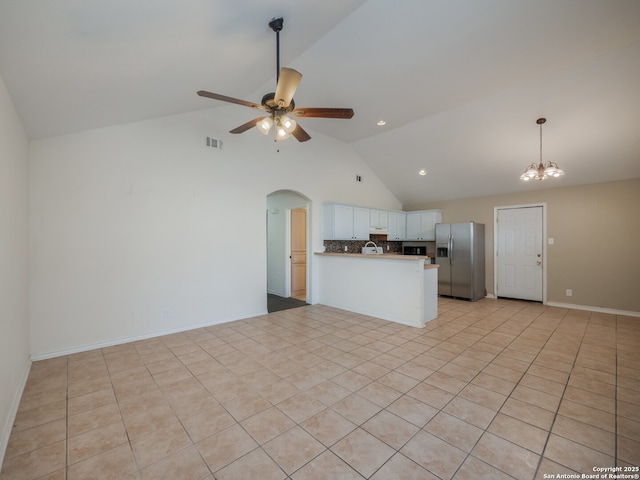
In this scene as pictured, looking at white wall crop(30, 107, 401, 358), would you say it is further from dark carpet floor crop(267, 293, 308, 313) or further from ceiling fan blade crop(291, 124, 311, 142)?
ceiling fan blade crop(291, 124, 311, 142)

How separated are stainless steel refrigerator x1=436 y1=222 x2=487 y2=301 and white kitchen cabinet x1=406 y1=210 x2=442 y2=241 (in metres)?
0.50

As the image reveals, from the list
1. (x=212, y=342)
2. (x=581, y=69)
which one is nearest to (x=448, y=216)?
(x=581, y=69)

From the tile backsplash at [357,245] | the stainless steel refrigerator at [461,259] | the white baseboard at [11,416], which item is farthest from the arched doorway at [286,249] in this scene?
the white baseboard at [11,416]

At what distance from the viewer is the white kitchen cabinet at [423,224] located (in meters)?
7.11

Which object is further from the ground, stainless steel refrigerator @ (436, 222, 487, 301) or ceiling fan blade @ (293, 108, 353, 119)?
ceiling fan blade @ (293, 108, 353, 119)

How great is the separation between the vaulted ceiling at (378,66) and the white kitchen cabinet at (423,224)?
77.6 inches

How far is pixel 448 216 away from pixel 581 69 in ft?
13.2

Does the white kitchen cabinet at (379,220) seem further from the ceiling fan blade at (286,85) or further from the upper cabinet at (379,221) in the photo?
the ceiling fan blade at (286,85)

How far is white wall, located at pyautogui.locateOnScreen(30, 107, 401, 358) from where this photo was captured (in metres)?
3.10

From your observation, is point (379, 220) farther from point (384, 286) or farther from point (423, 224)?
point (384, 286)

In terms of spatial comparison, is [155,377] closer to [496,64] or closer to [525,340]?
[525,340]

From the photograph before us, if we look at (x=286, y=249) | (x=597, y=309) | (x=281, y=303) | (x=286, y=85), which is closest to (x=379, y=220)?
(x=286, y=249)

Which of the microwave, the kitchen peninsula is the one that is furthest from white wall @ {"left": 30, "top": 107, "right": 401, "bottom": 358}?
the microwave

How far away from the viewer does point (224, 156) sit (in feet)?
14.4
